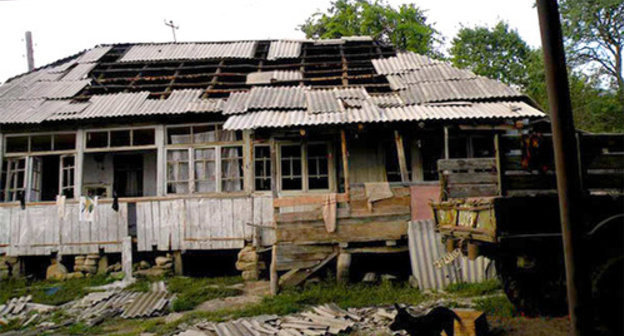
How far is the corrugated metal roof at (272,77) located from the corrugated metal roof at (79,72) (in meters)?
6.06

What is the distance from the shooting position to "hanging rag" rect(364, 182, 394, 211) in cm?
1002

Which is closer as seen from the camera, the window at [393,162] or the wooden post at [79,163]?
the window at [393,162]

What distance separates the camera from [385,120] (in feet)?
34.3

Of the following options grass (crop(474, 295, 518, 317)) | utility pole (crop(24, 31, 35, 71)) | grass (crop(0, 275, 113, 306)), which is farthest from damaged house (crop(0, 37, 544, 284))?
utility pole (crop(24, 31, 35, 71))

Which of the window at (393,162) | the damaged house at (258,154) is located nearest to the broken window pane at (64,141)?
the damaged house at (258,154)

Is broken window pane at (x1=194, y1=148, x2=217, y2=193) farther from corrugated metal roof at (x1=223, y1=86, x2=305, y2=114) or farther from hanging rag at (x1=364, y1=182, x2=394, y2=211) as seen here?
hanging rag at (x1=364, y1=182, x2=394, y2=211)

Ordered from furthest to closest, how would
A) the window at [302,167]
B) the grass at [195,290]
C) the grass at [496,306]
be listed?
1. the window at [302,167]
2. the grass at [195,290]
3. the grass at [496,306]

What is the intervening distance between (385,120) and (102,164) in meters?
10.2

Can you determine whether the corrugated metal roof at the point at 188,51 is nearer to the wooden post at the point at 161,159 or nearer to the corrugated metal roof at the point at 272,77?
the corrugated metal roof at the point at 272,77

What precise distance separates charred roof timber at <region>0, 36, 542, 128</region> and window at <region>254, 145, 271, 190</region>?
1.25 meters

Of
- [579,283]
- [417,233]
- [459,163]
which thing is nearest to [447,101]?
[417,233]

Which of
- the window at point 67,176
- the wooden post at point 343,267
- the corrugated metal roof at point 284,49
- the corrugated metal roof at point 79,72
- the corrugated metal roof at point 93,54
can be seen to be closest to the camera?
the wooden post at point 343,267

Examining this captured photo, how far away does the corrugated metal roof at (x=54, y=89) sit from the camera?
13.7 metres

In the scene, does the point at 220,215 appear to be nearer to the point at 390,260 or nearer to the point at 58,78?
the point at 390,260
